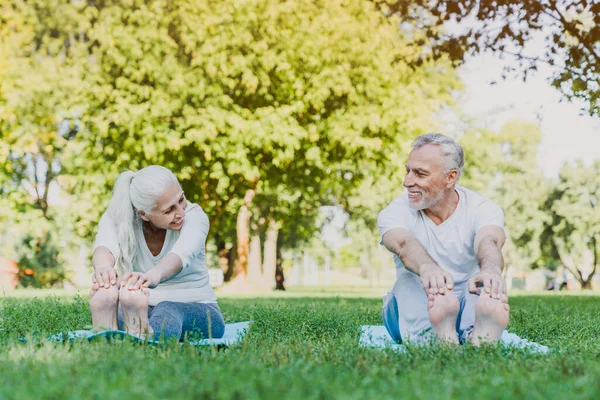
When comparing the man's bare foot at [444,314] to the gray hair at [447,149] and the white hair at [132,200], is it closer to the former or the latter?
the gray hair at [447,149]

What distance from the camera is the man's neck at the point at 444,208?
5.67 metres

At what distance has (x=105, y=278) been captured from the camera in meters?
5.30

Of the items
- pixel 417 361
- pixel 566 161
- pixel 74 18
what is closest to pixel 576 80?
pixel 417 361

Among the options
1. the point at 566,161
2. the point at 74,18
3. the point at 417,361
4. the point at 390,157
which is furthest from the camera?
the point at 566,161

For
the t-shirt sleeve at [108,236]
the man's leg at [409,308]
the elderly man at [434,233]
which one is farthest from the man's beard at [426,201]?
the t-shirt sleeve at [108,236]

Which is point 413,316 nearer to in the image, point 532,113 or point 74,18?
point 532,113

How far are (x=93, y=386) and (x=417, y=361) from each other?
1.81 metres

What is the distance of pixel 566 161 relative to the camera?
4591 centimetres

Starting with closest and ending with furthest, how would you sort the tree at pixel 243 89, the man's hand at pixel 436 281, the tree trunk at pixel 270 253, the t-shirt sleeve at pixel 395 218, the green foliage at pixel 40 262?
the man's hand at pixel 436 281 → the t-shirt sleeve at pixel 395 218 → the tree at pixel 243 89 → the green foliage at pixel 40 262 → the tree trunk at pixel 270 253

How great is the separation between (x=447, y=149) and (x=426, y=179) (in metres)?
0.30

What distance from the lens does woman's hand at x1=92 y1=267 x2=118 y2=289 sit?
5.29 metres

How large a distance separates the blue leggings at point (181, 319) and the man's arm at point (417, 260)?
56.8 inches

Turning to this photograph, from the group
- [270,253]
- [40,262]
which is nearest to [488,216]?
[270,253]

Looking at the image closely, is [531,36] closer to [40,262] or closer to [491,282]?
[491,282]
